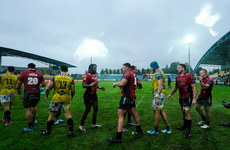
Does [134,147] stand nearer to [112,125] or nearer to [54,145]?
[112,125]

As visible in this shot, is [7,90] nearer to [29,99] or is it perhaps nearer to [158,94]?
[29,99]

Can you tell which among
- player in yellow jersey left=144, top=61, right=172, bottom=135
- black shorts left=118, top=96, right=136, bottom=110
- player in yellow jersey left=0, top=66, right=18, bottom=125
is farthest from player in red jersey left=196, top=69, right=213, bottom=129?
player in yellow jersey left=0, top=66, right=18, bottom=125

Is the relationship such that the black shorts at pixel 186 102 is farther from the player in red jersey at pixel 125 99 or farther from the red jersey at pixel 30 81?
the red jersey at pixel 30 81

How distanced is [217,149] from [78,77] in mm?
67527

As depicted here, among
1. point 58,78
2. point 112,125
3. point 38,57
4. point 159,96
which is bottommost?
point 112,125

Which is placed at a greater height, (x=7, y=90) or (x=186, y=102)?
(x=7, y=90)

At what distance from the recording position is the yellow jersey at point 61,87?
12.8 feet

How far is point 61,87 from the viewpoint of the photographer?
3.92m

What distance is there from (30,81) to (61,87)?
141 centimetres

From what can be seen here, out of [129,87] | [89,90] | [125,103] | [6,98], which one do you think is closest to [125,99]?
[125,103]

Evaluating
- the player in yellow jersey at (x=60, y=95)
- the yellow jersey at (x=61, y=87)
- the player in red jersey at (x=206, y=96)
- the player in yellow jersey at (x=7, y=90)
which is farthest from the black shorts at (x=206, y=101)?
the player in yellow jersey at (x=7, y=90)

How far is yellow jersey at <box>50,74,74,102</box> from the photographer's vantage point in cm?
389

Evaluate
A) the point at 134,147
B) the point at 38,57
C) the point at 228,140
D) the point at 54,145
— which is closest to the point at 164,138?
the point at 134,147

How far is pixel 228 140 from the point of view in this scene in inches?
143
